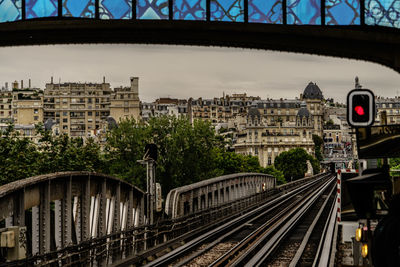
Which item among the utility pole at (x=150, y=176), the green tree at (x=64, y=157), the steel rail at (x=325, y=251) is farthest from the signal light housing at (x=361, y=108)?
the green tree at (x=64, y=157)

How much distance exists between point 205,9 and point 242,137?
169467mm

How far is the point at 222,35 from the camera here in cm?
1183

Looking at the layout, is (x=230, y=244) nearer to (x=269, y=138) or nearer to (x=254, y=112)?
(x=269, y=138)

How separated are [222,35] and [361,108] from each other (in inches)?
186

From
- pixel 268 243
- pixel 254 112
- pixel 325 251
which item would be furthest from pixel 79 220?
pixel 254 112

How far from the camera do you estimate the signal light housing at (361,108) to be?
289 inches

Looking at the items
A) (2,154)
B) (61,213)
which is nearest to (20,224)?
(61,213)

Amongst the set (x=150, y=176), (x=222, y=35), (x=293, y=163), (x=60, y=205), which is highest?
(x=222, y=35)

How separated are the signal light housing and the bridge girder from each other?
4.04 m

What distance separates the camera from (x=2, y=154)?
44.3m

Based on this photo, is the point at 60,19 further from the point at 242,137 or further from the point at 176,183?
the point at 242,137

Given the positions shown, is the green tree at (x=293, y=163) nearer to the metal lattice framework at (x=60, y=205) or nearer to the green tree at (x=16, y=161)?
the green tree at (x=16, y=161)

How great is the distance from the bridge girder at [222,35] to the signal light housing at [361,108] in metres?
4.04

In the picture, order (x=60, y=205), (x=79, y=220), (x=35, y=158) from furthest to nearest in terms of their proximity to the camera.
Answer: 1. (x=35, y=158)
2. (x=79, y=220)
3. (x=60, y=205)
